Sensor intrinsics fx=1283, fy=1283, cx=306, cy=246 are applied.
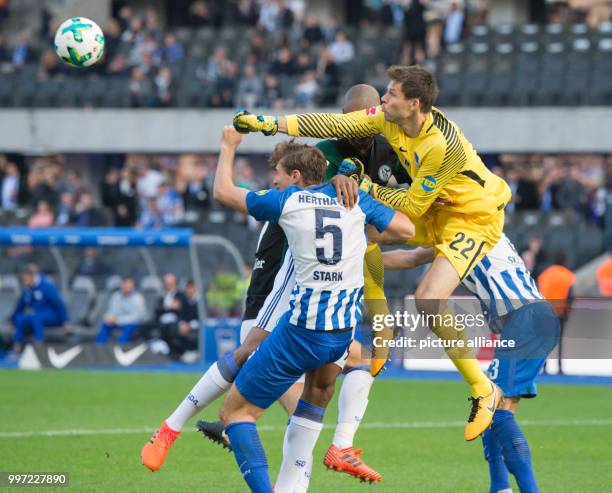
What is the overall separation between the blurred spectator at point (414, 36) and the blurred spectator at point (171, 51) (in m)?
5.37

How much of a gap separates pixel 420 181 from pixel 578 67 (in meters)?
17.2

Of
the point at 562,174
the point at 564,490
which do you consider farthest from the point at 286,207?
the point at 562,174

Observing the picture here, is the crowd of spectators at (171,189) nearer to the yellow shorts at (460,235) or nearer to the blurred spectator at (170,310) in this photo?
the blurred spectator at (170,310)

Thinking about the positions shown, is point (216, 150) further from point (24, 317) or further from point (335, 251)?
point (335, 251)

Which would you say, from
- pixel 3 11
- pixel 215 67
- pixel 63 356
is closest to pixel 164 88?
pixel 215 67

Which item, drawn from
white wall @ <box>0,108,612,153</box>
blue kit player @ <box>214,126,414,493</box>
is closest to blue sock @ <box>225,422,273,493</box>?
blue kit player @ <box>214,126,414,493</box>

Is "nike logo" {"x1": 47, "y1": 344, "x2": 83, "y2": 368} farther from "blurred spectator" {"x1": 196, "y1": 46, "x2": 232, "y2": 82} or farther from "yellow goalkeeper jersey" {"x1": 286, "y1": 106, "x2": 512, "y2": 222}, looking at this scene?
"yellow goalkeeper jersey" {"x1": 286, "y1": 106, "x2": 512, "y2": 222}

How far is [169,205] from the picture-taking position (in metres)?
24.0

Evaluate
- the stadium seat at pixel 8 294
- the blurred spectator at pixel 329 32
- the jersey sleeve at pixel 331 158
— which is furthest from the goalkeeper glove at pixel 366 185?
the blurred spectator at pixel 329 32

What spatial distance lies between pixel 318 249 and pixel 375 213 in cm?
45

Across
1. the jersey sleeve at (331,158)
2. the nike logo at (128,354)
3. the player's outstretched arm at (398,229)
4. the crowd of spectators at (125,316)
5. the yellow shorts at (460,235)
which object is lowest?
the nike logo at (128,354)

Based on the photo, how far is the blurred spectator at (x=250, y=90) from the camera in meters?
25.5

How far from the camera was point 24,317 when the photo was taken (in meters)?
20.1

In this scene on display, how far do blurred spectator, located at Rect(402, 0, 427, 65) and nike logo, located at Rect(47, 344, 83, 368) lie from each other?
30.5 feet
